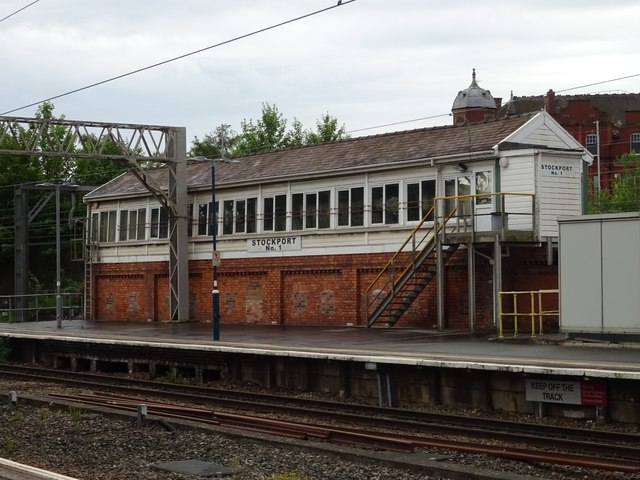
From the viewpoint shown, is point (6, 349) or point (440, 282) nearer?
point (440, 282)

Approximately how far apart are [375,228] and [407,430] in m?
13.2

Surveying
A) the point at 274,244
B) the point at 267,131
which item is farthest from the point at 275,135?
the point at 274,244

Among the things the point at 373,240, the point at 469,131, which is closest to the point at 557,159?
the point at 469,131

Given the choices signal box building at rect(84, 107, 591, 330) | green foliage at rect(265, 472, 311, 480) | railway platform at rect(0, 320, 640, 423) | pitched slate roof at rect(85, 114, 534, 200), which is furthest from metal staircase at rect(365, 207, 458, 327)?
green foliage at rect(265, 472, 311, 480)

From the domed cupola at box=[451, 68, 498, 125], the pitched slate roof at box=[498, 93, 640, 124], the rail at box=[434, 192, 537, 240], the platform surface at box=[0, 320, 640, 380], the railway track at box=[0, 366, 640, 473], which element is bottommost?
the railway track at box=[0, 366, 640, 473]

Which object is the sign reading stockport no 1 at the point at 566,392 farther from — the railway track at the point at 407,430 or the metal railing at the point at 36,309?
the metal railing at the point at 36,309

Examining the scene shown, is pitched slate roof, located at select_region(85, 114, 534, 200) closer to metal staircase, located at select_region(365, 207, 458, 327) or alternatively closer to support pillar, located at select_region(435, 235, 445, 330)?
metal staircase, located at select_region(365, 207, 458, 327)

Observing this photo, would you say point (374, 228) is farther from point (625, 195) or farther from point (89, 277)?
point (625, 195)

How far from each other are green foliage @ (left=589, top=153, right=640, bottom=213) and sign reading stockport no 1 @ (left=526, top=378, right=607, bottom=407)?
126 ft

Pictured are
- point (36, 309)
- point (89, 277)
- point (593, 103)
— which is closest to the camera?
point (89, 277)

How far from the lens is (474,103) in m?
59.5

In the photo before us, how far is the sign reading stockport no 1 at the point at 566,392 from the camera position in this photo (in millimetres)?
15852

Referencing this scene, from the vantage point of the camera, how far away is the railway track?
41.8 feet

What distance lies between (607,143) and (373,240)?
146 ft
